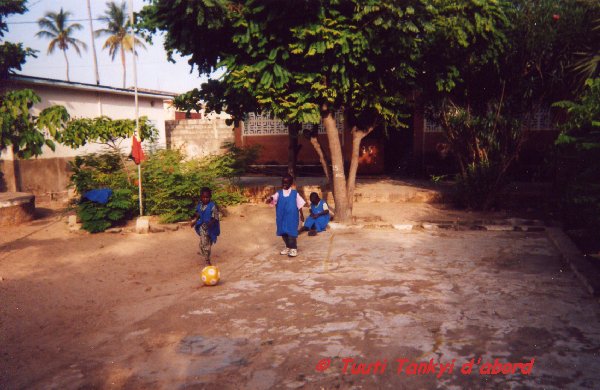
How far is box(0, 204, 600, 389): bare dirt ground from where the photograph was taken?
364 cm

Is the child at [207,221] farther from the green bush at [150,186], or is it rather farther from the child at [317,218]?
the green bush at [150,186]

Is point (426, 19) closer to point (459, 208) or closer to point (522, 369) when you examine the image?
point (459, 208)

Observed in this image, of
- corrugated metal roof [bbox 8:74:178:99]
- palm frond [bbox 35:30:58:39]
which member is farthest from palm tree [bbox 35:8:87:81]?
corrugated metal roof [bbox 8:74:178:99]

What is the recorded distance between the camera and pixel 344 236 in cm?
880

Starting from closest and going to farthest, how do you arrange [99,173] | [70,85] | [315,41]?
[315,41] < [99,173] < [70,85]

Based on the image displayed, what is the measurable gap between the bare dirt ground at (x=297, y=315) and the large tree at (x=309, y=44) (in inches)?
108

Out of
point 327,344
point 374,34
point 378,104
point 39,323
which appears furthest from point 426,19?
point 39,323

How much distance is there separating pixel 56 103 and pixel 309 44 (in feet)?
34.8

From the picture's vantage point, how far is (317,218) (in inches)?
360

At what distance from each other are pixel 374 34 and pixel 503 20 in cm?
289

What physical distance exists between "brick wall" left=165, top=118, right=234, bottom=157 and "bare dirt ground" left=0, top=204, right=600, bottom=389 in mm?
9948

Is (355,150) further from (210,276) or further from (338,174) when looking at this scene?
(210,276)

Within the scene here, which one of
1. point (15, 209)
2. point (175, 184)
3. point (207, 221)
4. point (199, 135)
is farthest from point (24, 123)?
point (199, 135)

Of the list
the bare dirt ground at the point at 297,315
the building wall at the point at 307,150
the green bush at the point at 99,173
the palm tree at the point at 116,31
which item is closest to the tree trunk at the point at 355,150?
the bare dirt ground at the point at 297,315
